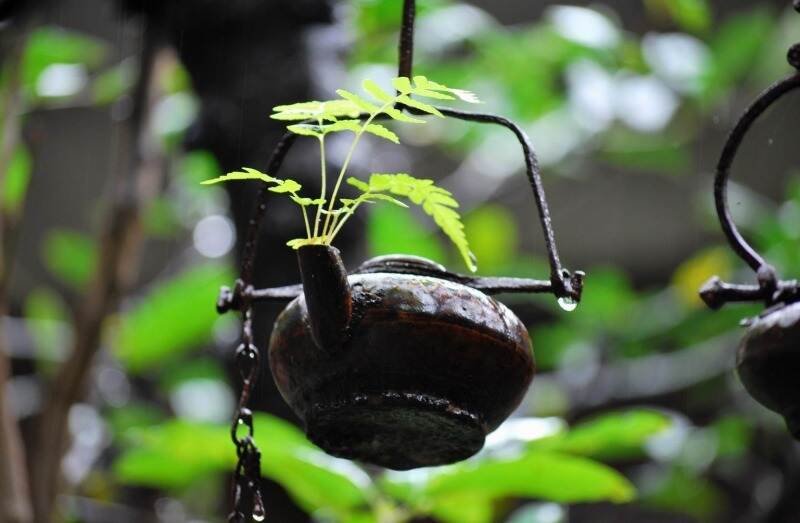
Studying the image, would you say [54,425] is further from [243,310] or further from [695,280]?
[695,280]

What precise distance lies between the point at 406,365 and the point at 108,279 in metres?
1.18

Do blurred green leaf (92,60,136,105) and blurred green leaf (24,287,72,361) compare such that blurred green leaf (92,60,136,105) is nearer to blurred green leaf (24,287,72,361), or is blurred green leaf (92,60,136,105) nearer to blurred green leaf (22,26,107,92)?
blurred green leaf (22,26,107,92)

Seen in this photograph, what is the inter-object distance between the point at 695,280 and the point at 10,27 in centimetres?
158

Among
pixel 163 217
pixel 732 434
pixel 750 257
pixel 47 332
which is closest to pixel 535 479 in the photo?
pixel 750 257

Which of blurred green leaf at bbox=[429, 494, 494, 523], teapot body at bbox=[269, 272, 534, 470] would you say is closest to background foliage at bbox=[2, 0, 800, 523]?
blurred green leaf at bbox=[429, 494, 494, 523]

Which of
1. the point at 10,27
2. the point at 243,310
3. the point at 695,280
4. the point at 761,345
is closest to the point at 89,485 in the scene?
the point at 10,27

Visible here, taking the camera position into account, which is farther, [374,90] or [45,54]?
[45,54]

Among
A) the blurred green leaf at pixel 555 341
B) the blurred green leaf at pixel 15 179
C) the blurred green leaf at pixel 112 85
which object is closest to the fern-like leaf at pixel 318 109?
the blurred green leaf at pixel 15 179

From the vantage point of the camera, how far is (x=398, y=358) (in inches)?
33.6

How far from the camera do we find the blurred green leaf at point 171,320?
2.36m

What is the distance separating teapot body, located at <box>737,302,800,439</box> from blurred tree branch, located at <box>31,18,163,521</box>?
1.21 m

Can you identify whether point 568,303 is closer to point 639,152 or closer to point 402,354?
point 402,354

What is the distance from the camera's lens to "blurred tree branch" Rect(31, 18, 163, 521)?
1.84 meters

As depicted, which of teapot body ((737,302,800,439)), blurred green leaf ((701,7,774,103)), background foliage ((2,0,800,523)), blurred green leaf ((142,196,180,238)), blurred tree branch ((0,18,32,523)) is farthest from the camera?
blurred green leaf ((142,196,180,238))
